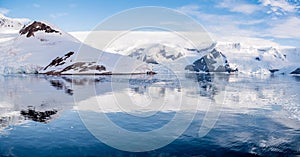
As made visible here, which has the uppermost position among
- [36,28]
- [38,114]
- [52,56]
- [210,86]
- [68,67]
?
[36,28]

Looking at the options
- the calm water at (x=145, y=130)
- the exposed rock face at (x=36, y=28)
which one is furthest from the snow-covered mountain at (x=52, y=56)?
the calm water at (x=145, y=130)

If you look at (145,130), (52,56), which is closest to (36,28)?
(52,56)

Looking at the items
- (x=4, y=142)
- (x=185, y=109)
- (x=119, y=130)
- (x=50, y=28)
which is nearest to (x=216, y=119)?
(x=185, y=109)

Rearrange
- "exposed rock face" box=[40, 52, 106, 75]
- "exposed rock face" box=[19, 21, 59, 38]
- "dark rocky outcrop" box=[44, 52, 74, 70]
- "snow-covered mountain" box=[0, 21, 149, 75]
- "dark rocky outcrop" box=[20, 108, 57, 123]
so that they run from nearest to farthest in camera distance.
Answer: "dark rocky outcrop" box=[20, 108, 57, 123] < "exposed rock face" box=[40, 52, 106, 75] < "snow-covered mountain" box=[0, 21, 149, 75] < "dark rocky outcrop" box=[44, 52, 74, 70] < "exposed rock face" box=[19, 21, 59, 38]

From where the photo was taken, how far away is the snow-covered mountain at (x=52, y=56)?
101688 millimetres

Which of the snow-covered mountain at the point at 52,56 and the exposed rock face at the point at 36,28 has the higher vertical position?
the exposed rock face at the point at 36,28

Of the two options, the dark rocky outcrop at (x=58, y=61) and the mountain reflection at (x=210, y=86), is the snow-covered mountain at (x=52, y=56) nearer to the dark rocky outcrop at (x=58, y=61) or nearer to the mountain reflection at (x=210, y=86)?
the dark rocky outcrop at (x=58, y=61)

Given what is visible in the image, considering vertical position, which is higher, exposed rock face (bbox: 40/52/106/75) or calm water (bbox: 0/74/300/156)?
exposed rock face (bbox: 40/52/106/75)

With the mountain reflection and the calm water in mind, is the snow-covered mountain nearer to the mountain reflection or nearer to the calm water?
the mountain reflection

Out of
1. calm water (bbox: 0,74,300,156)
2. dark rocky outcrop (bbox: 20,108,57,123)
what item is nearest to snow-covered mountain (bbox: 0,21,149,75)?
A: dark rocky outcrop (bbox: 20,108,57,123)

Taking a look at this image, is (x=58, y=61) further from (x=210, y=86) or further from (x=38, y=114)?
(x=38, y=114)

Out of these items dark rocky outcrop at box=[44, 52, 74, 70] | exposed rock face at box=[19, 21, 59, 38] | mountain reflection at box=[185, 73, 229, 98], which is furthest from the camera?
exposed rock face at box=[19, 21, 59, 38]

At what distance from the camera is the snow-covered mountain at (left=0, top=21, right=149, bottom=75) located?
102 metres

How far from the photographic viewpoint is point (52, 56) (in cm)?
10975
